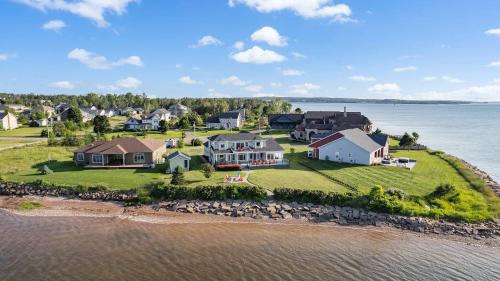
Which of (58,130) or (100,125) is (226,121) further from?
(58,130)

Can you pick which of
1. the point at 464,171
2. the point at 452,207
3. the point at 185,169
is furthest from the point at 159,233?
the point at 464,171

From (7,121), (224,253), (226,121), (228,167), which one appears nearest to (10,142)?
(7,121)

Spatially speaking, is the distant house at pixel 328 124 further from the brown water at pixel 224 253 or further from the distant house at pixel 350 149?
the brown water at pixel 224 253

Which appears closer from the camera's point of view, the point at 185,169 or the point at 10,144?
the point at 185,169

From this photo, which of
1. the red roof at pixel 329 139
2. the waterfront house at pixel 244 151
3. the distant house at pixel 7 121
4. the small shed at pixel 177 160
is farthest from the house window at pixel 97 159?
the distant house at pixel 7 121

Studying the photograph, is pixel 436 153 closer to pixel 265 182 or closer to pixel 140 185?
pixel 265 182
